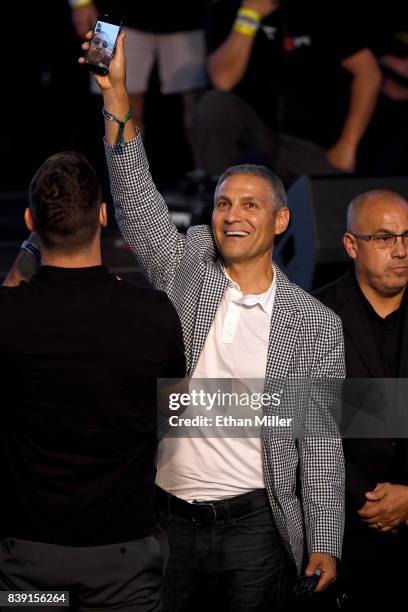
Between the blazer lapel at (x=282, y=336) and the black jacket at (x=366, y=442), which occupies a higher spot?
the blazer lapel at (x=282, y=336)

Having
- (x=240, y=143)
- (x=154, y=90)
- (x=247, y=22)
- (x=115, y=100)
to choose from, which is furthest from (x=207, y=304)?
(x=154, y=90)

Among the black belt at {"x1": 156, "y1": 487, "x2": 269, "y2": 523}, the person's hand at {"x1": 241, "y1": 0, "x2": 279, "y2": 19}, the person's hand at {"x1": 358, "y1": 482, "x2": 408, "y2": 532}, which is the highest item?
the person's hand at {"x1": 241, "y1": 0, "x2": 279, "y2": 19}

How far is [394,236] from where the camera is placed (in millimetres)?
3197

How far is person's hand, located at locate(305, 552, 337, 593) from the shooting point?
2615mm

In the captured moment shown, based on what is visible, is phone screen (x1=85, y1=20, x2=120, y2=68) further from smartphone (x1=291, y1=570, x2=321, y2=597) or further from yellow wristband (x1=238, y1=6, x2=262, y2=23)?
yellow wristband (x1=238, y1=6, x2=262, y2=23)

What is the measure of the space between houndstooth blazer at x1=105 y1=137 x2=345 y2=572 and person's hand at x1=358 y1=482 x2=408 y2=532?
0.23 metres

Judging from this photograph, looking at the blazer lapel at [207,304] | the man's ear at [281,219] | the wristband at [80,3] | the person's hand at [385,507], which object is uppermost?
the wristband at [80,3]

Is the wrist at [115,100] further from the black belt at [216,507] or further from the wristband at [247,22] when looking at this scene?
the wristband at [247,22]

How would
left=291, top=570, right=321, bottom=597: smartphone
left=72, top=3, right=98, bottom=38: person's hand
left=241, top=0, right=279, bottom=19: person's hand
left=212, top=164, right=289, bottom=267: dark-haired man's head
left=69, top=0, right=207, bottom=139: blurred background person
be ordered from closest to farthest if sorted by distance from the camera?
left=291, top=570, right=321, bottom=597: smartphone < left=212, top=164, right=289, bottom=267: dark-haired man's head < left=241, top=0, right=279, bottom=19: person's hand < left=72, top=3, right=98, bottom=38: person's hand < left=69, top=0, right=207, bottom=139: blurred background person

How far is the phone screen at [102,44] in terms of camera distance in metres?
2.67

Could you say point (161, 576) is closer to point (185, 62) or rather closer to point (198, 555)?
point (198, 555)

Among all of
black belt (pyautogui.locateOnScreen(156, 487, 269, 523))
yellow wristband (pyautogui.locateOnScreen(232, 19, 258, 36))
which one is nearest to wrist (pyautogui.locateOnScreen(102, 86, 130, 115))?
black belt (pyautogui.locateOnScreen(156, 487, 269, 523))

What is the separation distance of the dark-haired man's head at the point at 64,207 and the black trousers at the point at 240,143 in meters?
3.08

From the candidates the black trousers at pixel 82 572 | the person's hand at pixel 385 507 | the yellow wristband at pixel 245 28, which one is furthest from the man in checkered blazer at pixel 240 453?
the yellow wristband at pixel 245 28
